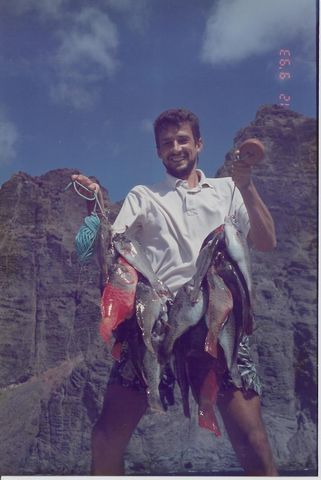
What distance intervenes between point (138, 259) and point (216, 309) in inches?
18.5

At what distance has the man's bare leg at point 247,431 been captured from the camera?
359cm

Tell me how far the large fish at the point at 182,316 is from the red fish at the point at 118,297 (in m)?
0.21

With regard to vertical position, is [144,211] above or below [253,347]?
above

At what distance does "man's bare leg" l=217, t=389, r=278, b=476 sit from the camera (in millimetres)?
3592

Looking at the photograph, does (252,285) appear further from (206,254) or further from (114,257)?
(114,257)

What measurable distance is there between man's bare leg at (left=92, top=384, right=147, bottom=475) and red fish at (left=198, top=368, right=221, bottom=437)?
11.3 inches

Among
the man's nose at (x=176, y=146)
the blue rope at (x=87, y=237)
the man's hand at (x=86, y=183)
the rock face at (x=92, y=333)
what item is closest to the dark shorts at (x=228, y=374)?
the rock face at (x=92, y=333)

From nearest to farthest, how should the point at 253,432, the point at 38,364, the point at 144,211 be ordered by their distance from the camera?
the point at 253,432 → the point at 144,211 → the point at 38,364

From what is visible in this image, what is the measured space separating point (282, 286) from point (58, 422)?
4.78ft

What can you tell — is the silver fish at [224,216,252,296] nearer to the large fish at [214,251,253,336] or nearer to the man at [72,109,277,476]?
the large fish at [214,251,253,336]

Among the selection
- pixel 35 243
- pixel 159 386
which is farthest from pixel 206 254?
pixel 35 243

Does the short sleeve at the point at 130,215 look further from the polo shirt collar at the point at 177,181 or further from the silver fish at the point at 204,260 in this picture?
the silver fish at the point at 204,260

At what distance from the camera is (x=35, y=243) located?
424 centimetres

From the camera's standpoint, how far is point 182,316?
359 centimetres
